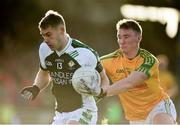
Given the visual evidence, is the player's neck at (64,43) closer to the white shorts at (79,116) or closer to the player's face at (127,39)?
the white shorts at (79,116)

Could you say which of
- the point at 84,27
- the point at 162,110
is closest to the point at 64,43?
the point at 162,110

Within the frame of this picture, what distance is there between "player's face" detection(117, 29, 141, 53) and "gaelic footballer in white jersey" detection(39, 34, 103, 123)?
2.90 ft

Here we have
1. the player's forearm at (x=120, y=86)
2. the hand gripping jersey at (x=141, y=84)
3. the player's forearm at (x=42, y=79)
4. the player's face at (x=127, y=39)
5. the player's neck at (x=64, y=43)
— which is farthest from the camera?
the hand gripping jersey at (x=141, y=84)

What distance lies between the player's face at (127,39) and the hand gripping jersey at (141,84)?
0.20 metres

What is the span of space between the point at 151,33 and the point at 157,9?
1.32m

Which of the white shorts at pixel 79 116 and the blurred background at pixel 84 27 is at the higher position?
the blurred background at pixel 84 27

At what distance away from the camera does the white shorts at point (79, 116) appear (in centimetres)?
877

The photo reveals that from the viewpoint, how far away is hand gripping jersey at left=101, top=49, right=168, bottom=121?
979 centimetres

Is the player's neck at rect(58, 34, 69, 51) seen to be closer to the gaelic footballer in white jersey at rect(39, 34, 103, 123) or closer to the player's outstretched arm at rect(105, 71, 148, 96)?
the gaelic footballer in white jersey at rect(39, 34, 103, 123)

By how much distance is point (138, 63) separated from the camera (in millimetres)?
9820

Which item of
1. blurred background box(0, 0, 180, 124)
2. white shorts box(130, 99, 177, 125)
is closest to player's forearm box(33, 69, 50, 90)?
white shorts box(130, 99, 177, 125)

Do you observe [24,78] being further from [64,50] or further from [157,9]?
[64,50]

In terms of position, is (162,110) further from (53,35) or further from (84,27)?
(84,27)

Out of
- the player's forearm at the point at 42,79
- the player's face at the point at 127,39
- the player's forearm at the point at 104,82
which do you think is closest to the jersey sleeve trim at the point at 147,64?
the player's face at the point at 127,39
